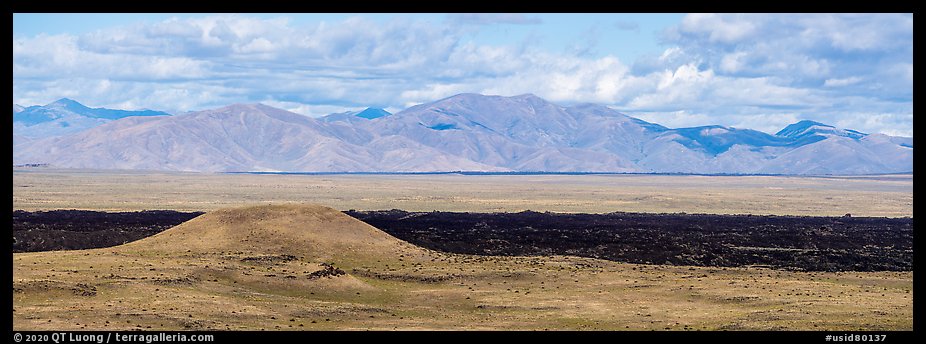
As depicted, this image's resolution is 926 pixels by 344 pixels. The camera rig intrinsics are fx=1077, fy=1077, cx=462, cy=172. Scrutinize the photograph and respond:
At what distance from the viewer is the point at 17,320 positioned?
48750mm

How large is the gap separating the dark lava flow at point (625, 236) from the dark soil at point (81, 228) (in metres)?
0.10

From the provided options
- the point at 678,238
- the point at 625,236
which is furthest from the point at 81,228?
the point at 678,238

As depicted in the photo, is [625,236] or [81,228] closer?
[81,228]

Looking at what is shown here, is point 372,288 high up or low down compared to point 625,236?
down

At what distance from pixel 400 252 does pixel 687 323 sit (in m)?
35.5

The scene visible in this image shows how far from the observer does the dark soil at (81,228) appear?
93000mm

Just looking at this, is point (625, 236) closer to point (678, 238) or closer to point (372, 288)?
point (678, 238)

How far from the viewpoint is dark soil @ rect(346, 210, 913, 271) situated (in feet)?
319

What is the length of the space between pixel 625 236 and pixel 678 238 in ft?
19.0

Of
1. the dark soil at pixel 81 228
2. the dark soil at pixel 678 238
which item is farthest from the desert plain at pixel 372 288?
the dark soil at pixel 81 228

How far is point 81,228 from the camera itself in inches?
4577

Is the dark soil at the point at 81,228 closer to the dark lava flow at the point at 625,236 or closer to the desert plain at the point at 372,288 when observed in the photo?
the dark lava flow at the point at 625,236
